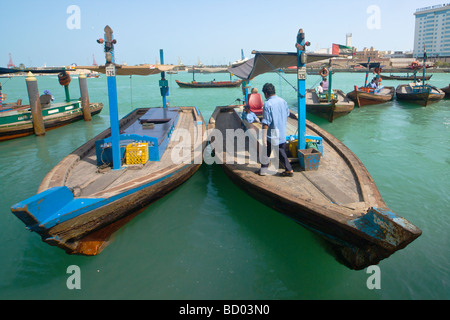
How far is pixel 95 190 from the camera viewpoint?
4973mm

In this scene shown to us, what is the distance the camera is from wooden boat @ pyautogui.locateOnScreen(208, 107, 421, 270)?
320 cm

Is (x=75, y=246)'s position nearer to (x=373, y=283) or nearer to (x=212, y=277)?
(x=212, y=277)

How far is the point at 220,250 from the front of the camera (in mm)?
4941

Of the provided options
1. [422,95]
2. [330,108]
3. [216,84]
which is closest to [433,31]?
[216,84]

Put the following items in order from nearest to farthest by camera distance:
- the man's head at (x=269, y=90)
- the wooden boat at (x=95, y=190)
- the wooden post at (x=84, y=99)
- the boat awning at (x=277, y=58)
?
1. the wooden boat at (x=95, y=190)
2. the man's head at (x=269, y=90)
3. the boat awning at (x=277, y=58)
4. the wooden post at (x=84, y=99)

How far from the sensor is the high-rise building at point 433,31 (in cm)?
10694

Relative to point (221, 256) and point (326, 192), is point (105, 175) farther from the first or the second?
point (326, 192)

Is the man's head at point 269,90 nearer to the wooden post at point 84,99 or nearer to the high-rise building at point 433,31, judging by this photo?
the wooden post at point 84,99

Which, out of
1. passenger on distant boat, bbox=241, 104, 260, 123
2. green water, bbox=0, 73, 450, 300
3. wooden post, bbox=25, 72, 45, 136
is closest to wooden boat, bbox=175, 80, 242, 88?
wooden post, bbox=25, 72, 45, 136

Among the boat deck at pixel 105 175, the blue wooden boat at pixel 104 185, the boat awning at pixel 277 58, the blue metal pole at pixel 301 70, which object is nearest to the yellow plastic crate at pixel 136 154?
the blue wooden boat at pixel 104 185

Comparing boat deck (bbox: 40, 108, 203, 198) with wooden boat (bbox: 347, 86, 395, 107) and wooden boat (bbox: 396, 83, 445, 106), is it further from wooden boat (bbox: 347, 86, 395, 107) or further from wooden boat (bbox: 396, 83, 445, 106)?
wooden boat (bbox: 396, 83, 445, 106)

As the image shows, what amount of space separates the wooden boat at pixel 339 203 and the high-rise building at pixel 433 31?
4984 inches

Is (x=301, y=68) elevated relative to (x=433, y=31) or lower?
lower

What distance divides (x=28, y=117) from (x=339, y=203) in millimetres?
14648
